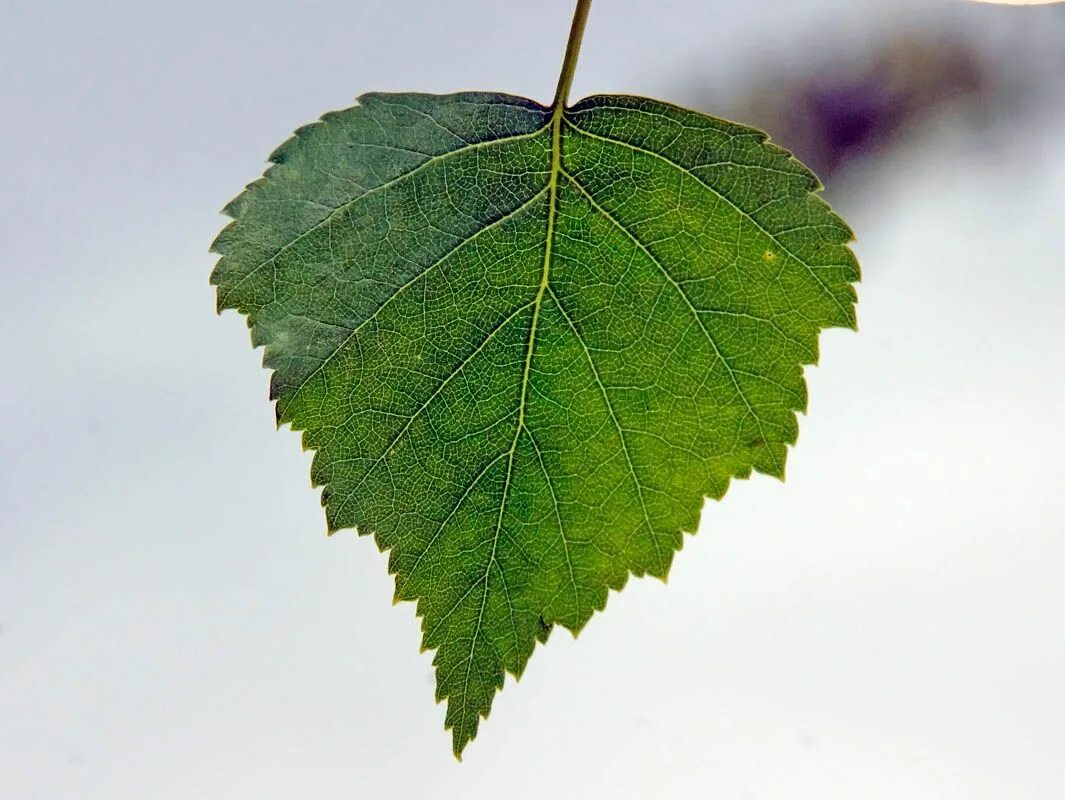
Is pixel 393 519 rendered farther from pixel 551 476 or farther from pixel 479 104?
pixel 479 104

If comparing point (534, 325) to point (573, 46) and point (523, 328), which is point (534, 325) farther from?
point (573, 46)

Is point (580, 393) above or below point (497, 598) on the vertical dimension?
above

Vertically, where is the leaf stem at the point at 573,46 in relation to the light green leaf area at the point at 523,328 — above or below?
above

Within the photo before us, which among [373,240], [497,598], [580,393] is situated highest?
[373,240]

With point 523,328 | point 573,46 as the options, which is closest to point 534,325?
point 523,328

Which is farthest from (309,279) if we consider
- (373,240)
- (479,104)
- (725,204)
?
(725,204)

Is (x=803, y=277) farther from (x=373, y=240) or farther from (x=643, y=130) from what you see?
(x=373, y=240)

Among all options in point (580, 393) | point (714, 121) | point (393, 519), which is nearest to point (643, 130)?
point (714, 121)
